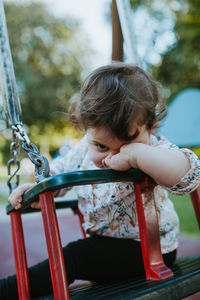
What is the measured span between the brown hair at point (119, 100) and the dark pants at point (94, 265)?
1.39 feet

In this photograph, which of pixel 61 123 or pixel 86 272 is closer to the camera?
pixel 86 272

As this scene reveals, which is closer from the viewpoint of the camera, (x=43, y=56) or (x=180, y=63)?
(x=180, y=63)

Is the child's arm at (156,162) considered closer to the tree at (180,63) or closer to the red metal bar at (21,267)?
the red metal bar at (21,267)

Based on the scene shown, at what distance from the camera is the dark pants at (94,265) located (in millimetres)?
1074

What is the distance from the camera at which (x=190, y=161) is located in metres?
0.87

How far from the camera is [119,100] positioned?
898mm

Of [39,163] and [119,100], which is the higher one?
[119,100]

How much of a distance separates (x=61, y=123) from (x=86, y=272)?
575 inches

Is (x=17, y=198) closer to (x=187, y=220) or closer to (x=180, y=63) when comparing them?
(x=187, y=220)

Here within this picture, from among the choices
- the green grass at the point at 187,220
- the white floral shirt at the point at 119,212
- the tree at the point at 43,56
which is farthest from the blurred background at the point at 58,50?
the white floral shirt at the point at 119,212

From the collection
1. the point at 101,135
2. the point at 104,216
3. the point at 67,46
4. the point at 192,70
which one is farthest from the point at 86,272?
the point at 67,46

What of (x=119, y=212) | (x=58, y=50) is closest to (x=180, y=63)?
(x=58, y=50)

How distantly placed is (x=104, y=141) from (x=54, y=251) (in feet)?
1.13

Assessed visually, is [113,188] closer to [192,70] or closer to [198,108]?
[198,108]
